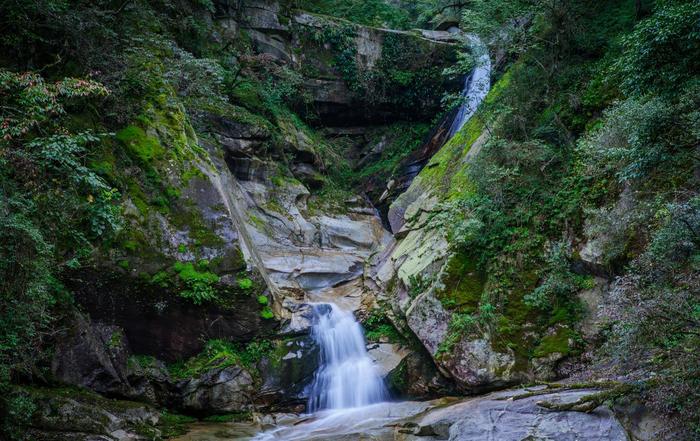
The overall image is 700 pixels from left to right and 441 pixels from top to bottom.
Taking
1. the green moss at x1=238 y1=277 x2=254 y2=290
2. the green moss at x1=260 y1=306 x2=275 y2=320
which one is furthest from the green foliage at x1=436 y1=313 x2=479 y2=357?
the green moss at x1=238 y1=277 x2=254 y2=290

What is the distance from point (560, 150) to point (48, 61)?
11485 millimetres

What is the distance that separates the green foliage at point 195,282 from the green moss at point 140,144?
2.73m

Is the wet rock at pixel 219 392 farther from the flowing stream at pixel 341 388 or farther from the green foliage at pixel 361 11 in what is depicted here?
the green foliage at pixel 361 11

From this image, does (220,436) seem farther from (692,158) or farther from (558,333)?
(692,158)

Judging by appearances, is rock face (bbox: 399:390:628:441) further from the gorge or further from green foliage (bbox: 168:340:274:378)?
green foliage (bbox: 168:340:274:378)

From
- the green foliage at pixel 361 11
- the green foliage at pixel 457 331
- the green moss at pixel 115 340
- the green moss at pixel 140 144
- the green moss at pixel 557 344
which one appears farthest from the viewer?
the green foliage at pixel 361 11

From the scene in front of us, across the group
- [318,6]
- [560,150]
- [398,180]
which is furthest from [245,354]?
[318,6]

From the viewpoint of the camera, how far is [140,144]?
1100cm

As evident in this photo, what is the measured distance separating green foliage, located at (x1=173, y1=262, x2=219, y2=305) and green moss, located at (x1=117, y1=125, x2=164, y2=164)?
2.73 m

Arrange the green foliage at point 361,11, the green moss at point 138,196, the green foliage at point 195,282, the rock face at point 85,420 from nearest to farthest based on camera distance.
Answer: the rock face at point 85,420 < the green foliage at point 195,282 < the green moss at point 138,196 < the green foliage at point 361,11

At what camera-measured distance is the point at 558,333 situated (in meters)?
8.45

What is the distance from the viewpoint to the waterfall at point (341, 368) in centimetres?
1079

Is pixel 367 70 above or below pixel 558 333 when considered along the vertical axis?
above

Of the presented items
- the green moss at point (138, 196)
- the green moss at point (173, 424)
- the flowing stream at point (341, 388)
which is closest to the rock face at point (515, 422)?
the flowing stream at point (341, 388)
